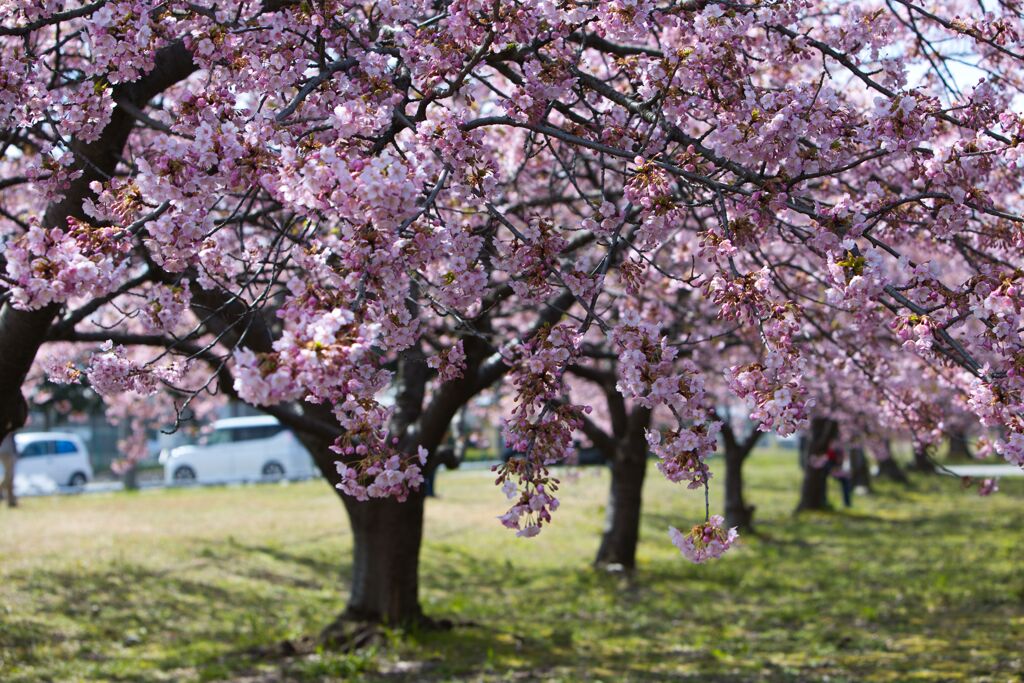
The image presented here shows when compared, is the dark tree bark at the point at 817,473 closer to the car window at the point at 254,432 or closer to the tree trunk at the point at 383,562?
the tree trunk at the point at 383,562

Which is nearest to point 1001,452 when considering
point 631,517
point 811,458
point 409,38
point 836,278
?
point 836,278

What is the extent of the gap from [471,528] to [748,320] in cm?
1550

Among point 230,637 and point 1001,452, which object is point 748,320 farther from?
point 230,637

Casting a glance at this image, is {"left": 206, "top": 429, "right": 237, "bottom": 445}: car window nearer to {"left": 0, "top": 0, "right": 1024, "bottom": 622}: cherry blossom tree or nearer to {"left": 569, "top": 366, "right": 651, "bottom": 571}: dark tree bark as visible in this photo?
{"left": 569, "top": 366, "right": 651, "bottom": 571}: dark tree bark

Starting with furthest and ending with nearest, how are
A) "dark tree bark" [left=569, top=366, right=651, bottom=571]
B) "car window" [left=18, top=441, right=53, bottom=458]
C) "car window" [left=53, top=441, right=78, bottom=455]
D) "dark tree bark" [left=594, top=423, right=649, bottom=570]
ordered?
1. "car window" [left=53, top=441, right=78, bottom=455]
2. "car window" [left=18, top=441, right=53, bottom=458]
3. "dark tree bark" [left=594, top=423, right=649, bottom=570]
4. "dark tree bark" [left=569, top=366, right=651, bottom=571]

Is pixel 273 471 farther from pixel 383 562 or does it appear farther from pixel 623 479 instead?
pixel 383 562

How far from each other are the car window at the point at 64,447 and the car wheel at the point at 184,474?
3.50 meters

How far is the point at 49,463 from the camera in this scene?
29.6 metres

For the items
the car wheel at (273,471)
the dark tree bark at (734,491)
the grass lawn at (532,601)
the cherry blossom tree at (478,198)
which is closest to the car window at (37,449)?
the car wheel at (273,471)

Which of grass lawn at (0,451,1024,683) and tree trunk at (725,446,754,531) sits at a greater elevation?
tree trunk at (725,446,754,531)

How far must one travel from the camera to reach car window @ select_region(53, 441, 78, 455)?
30.0 meters

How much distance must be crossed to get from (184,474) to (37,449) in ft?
16.1

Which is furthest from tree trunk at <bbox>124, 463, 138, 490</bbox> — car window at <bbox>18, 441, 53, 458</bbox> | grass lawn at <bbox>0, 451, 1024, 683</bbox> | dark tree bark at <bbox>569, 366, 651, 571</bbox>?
dark tree bark at <bbox>569, 366, 651, 571</bbox>

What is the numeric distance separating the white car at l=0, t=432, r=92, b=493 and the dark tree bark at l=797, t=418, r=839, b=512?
21870 mm
